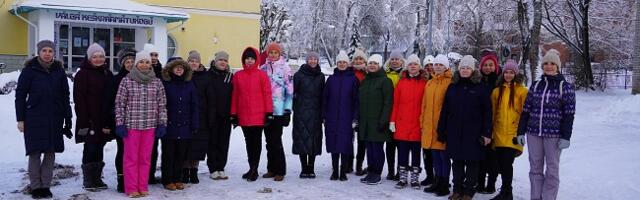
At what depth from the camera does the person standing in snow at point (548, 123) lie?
238 inches

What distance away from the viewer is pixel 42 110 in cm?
622

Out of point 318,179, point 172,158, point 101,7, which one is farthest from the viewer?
point 101,7

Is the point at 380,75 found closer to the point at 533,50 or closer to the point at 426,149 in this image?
the point at 426,149

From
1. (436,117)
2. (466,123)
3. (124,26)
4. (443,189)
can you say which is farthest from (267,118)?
(124,26)

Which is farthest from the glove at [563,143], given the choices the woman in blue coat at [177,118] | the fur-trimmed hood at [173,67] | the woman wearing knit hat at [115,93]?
the woman wearing knit hat at [115,93]

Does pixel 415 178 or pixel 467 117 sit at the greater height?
pixel 467 117

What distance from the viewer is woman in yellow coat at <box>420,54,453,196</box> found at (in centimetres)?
701

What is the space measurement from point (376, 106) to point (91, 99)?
3362 millimetres

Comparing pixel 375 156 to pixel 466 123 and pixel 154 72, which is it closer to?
pixel 466 123

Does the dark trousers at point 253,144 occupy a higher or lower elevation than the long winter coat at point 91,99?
lower

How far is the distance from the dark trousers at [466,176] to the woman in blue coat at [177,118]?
3050mm

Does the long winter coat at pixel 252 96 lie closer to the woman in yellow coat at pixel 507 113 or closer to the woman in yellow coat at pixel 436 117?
the woman in yellow coat at pixel 436 117

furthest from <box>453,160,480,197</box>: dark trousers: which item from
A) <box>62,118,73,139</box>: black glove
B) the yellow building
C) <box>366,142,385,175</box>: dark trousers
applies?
the yellow building

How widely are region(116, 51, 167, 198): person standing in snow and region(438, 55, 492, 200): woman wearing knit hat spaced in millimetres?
3190
